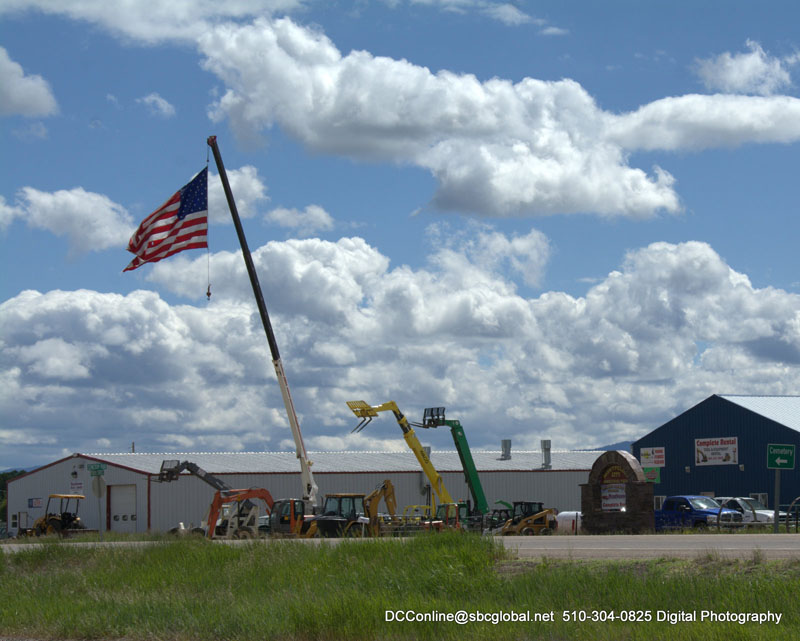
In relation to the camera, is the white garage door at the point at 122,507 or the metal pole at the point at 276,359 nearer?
the metal pole at the point at 276,359

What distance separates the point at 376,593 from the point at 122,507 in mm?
45999

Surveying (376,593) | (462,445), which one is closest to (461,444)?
(462,445)

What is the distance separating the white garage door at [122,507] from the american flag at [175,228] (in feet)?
95.2

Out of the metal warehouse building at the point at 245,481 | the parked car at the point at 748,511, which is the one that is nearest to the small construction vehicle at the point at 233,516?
the metal warehouse building at the point at 245,481

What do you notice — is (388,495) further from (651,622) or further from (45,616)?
(651,622)

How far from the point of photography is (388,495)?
136ft

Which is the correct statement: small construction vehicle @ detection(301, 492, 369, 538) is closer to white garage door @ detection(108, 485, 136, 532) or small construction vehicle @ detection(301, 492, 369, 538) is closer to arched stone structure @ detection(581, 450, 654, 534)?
arched stone structure @ detection(581, 450, 654, 534)

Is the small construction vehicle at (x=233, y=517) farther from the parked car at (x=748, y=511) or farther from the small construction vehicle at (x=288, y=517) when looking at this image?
the parked car at (x=748, y=511)

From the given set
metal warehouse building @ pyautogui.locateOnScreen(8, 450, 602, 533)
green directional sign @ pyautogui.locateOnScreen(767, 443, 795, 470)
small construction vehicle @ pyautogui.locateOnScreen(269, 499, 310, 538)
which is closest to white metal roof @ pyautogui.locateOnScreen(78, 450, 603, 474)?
metal warehouse building @ pyautogui.locateOnScreen(8, 450, 602, 533)

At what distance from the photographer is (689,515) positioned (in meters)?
40.9

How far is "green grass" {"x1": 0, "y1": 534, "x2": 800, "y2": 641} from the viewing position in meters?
14.0

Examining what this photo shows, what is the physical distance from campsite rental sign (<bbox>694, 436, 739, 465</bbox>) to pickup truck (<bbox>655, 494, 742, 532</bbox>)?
15.8 meters

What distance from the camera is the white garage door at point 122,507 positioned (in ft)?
194

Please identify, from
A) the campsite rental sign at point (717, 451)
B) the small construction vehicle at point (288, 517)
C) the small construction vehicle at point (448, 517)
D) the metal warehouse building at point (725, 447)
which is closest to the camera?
the small construction vehicle at point (288, 517)
